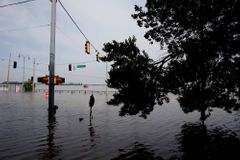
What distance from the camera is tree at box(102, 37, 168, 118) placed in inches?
395

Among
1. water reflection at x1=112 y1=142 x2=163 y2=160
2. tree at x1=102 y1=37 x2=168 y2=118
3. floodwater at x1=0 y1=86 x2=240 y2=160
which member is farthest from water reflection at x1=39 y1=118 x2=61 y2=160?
tree at x1=102 y1=37 x2=168 y2=118

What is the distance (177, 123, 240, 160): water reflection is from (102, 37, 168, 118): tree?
8.40 feet

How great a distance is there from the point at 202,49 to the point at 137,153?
14.9ft

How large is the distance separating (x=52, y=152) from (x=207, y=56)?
262 inches

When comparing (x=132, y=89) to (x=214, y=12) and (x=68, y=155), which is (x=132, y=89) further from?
(x=214, y=12)

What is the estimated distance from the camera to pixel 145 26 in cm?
1098

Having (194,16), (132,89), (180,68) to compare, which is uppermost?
(194,16)

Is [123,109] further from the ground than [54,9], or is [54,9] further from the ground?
[54,9]

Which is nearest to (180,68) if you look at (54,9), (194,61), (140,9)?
(194,61)

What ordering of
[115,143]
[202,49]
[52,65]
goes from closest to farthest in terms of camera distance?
[202,49], [115,143], [52,65]

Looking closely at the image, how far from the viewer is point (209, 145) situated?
10.7m

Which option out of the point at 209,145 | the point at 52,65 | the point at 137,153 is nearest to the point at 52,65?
the point at 52,65

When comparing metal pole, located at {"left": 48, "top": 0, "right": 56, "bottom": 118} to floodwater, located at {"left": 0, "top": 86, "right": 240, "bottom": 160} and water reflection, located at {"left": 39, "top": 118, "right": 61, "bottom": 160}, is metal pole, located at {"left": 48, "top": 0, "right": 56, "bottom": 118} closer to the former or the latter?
floodwater, located at {"left": 0, "top": 86, "right": 240, "bottom": 160}

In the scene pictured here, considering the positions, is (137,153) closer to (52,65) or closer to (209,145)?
(209,145)
